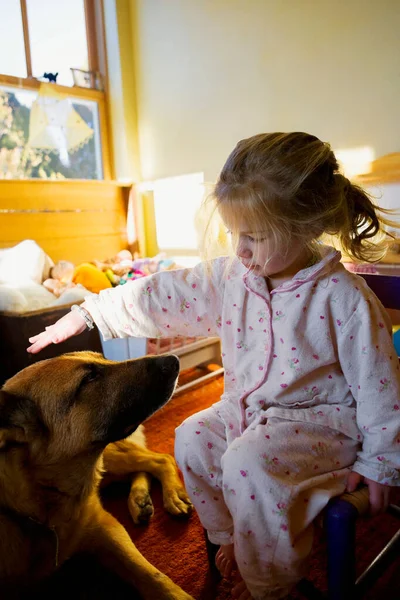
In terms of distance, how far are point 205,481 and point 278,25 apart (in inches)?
90.5

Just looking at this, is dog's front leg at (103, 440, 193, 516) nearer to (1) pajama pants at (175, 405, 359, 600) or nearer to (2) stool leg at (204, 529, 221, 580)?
(2) stool leg at (204, 529, 221, 580)

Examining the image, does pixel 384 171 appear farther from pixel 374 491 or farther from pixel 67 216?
pixel 67 216

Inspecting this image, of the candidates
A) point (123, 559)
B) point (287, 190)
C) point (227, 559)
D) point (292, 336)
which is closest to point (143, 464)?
point (123, 559)

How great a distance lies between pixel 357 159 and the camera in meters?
2.01

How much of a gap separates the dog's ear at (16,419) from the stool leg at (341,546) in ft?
1.76

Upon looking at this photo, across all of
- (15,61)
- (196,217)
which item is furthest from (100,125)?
(196,217)

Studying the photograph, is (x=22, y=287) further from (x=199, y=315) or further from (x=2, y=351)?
(x=199, y=315)

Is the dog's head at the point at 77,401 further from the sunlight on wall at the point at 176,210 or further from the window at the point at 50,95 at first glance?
the window at the point at 50,95

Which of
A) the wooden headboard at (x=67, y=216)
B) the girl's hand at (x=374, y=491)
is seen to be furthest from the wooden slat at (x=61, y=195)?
the girl's hand at (x=374, y=491)

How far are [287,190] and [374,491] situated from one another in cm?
54

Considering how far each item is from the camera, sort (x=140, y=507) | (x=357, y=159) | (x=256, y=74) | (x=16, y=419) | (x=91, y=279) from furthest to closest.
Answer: (x=256, y=74) < (x=91, y=279) < (x=357, y=159) < (x=140, y=507) < (x=16, y=419)

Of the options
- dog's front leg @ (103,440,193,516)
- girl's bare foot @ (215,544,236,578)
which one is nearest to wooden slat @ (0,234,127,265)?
dog's front leg @ (103,440,193,516)

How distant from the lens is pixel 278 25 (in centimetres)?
226

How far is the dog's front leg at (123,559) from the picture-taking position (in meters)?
0.89
